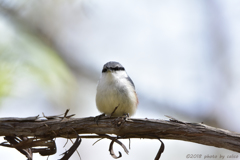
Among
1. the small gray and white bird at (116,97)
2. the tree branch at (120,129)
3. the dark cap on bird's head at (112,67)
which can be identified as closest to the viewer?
the tree branch at (120,129)

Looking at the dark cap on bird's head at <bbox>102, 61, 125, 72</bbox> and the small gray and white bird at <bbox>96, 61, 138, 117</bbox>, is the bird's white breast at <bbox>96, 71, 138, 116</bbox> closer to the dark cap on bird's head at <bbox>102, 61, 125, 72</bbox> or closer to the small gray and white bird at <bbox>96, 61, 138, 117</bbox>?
the small gray and white bird at <bbox>96, 61, 138, 117</bbox>

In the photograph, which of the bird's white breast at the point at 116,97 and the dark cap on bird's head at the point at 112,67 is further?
the dark cap on bird's head at the point at 112,67

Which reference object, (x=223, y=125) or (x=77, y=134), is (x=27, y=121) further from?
(x=223, y=125)

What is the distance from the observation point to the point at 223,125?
5637mm

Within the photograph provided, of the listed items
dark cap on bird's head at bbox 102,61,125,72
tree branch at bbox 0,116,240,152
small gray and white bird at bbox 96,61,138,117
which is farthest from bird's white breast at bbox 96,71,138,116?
tree branch at bbox 0,116,240,152

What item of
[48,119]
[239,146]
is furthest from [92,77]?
[239,146]

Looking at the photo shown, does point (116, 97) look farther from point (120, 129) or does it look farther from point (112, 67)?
point (120, 129)

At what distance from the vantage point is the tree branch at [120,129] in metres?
2.05

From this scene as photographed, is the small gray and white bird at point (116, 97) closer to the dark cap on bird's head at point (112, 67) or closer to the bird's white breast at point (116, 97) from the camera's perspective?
the bird's white breast at point (116, 97)

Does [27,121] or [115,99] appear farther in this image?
[115,99]

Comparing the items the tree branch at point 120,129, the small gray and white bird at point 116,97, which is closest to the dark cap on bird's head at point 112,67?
the small gray and white bird at point 116,97

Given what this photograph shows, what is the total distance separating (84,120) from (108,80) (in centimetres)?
133

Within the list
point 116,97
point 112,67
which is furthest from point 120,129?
point 112,67

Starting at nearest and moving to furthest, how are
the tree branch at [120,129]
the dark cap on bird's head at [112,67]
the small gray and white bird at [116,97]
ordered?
1. the tree branch at [120,129]
2. the small gray and white bird at [116,97]
3. the dark cap on bird's head at [112,67]
